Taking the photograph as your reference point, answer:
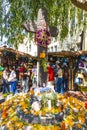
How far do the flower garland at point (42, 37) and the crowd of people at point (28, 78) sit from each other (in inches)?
371

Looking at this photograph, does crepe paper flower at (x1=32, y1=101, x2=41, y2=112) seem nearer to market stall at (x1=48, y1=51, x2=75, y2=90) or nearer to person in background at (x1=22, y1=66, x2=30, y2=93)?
person in background at (x1=22, y1=66, x2=30, y2=93)

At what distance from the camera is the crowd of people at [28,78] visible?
19641 millimetres

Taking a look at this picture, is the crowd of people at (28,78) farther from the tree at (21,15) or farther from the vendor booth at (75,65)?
the tree at (21,15)

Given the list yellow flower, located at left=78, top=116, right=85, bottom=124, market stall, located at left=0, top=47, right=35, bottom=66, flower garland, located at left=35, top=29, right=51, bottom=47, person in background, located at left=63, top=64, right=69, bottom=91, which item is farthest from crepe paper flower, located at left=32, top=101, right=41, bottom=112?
market stall, located at left=0, top=47, right=35, bottom=66

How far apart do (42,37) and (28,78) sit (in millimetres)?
12266

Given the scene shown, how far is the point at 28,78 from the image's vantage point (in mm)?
21172

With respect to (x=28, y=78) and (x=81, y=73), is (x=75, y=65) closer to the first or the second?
(x=81, y=73)

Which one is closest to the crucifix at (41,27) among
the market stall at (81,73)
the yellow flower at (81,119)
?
the yellow flower at (81,119)

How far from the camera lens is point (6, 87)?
20.4 m

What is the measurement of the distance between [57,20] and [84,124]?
13729mm

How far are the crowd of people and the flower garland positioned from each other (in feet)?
30.9

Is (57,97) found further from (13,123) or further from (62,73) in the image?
(62,73)

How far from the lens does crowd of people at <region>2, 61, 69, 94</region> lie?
19.6m

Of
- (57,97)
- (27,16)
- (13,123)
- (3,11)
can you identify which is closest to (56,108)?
(57,97)
